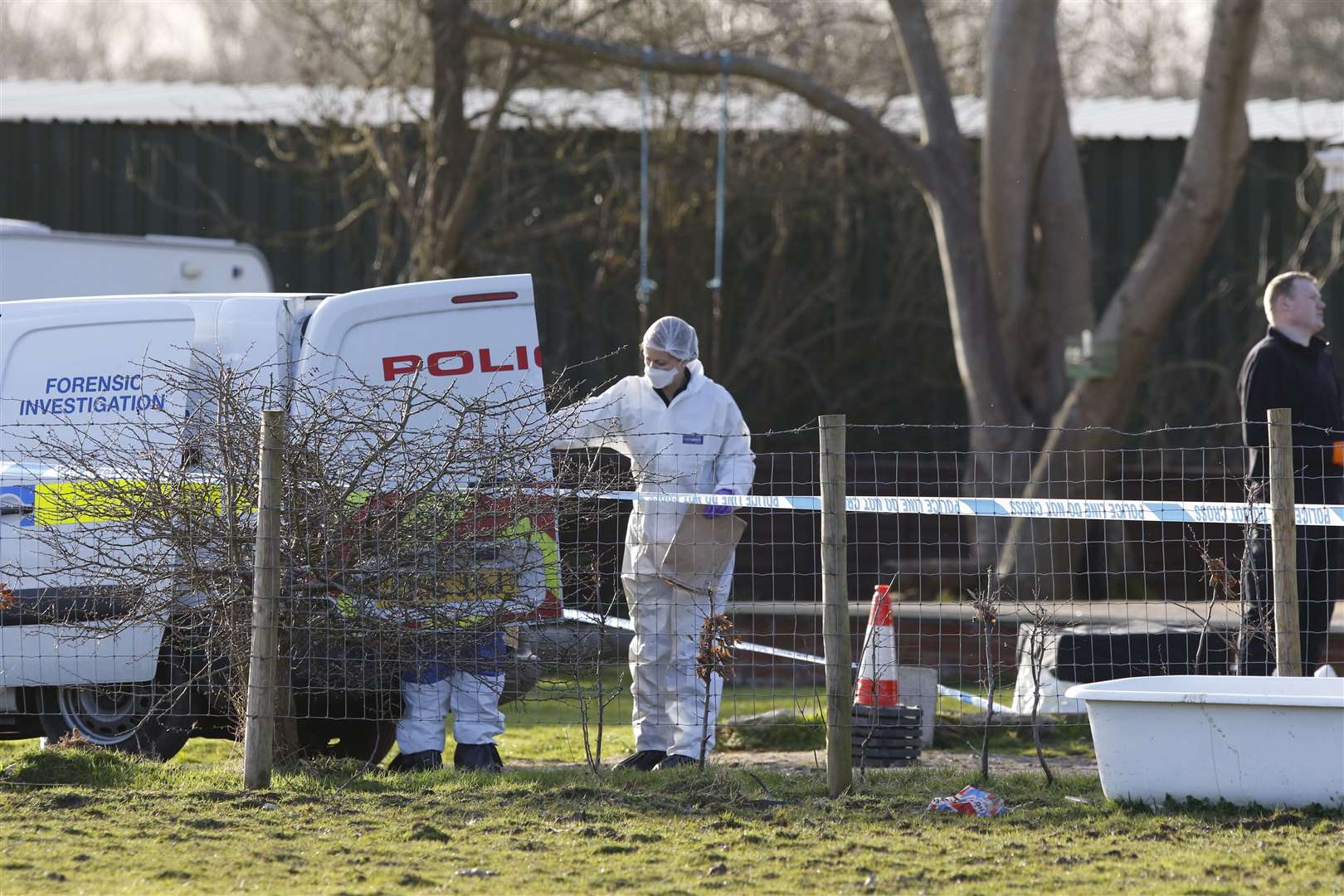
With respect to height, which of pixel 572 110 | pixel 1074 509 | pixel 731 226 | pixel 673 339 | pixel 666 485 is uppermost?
pixel 572 110

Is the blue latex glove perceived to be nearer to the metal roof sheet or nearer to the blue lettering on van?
the blue lettering on van

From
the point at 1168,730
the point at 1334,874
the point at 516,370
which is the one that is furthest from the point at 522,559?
the point at 1334,874

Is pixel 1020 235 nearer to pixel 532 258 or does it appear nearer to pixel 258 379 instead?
pixel 532 258

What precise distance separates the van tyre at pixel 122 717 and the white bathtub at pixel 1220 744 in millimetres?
3523

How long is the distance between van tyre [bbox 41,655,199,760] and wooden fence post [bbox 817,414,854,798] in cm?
257

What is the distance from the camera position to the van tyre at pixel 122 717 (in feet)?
22.2

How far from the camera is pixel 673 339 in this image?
6914mm

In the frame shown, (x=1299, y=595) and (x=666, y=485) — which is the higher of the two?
(x=666, y=485)

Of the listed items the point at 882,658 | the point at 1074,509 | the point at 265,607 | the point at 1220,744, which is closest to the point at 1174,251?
the point at 882,658

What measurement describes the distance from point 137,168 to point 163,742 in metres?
10.4

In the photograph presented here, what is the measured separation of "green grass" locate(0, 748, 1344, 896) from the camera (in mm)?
4766

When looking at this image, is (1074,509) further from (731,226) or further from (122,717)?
(731,226)

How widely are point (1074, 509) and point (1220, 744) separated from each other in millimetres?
1173

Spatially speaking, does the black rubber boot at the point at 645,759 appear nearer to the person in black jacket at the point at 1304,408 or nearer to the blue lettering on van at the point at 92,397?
the blue lettering on van at the point at 92,397
